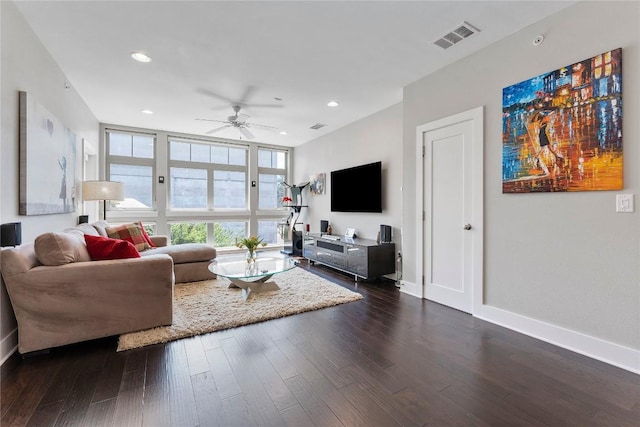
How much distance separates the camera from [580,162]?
7.19ft

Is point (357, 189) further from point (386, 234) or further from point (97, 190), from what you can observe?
point (97, 190)

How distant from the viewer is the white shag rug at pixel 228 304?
244 centimetres

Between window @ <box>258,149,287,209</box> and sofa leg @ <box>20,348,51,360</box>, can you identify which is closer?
sofa leg @ <box>20,348,51,360</box>

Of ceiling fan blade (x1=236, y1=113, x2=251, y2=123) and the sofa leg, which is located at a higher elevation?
ceiling fan blade (x1=236, y1=113, x2=251, y2=123)

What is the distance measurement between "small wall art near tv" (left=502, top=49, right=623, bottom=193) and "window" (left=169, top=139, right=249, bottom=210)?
5.63 metres

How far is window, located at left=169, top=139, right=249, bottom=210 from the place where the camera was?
624cm

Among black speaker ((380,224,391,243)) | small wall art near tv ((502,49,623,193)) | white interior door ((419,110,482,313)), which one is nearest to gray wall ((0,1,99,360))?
white interior door ((419,110,482,313))

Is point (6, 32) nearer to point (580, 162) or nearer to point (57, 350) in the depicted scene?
point (57, 350)

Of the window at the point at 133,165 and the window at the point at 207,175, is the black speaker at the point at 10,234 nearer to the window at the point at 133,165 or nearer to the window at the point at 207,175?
the window at the point at 133,165

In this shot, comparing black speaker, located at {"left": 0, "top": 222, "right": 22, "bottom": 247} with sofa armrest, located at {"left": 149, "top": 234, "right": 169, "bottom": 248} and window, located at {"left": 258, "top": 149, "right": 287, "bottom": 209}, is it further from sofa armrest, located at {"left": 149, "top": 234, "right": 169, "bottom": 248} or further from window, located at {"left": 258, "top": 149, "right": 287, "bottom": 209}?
window, located at {"left": 258, "top": 149, "right": 287, "bottom": 209}

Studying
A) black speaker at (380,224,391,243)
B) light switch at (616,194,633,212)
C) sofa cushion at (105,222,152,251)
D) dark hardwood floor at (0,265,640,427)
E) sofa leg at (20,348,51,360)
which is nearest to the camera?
dark hardwood floor at (0,265,640,427)

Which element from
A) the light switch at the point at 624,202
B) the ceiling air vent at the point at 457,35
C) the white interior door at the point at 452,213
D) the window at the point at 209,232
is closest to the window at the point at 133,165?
the window at the point at 209,232

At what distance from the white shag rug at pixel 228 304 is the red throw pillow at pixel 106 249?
26.6 inches

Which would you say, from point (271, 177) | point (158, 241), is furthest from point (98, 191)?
point (271, 177)
